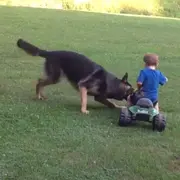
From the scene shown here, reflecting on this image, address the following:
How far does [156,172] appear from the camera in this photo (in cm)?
493

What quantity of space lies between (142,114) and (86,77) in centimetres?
139

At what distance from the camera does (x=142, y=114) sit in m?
6.27

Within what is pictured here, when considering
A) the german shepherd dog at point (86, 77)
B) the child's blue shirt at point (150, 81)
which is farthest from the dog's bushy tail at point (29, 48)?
the child's blue shirt at point (150, 81)

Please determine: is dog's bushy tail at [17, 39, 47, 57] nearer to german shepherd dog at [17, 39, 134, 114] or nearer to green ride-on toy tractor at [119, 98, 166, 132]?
german shepherd dog at [17, 39, 134, 114]

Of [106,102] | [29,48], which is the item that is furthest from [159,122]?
[29,48]

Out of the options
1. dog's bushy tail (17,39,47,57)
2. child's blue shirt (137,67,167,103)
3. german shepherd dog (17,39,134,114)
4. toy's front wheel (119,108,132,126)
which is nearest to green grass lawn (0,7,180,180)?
toy's front wheel (119,108,132,126)

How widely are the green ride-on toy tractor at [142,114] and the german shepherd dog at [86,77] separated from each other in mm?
855

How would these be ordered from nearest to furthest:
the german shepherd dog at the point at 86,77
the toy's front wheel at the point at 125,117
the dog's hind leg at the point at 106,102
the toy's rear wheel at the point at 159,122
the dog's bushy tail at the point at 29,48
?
the toy's rear wheel at the point at 159,122, the toy's front wheel at the point at 125,117, the german shepherd dog at the point at 86,77, the dog's hind leg at the point at 106,102, the dog's bushy tail at the point at 29,48

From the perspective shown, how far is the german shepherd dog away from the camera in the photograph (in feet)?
24.0

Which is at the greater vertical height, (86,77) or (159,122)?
(86,77)

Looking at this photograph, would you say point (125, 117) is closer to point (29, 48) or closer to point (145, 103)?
point (145, 103)

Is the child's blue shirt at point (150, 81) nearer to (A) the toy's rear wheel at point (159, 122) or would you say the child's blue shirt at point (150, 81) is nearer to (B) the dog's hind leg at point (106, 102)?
(A) the toy's rear wheel at point (159, 122)

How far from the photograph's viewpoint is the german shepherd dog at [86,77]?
7312 mm

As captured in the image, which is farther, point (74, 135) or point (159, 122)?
point (159, 122)
